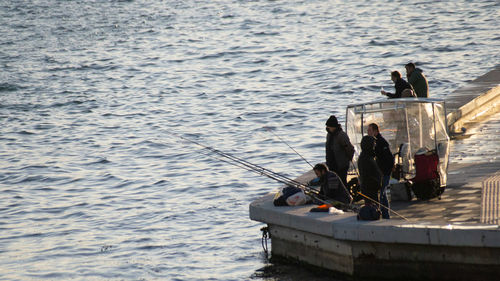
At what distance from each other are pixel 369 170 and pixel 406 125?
2253mm

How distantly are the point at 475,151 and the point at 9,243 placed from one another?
9.02 metres

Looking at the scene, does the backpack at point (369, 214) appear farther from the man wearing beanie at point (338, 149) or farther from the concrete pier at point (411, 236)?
the man wearing beanie at point (338, 149)

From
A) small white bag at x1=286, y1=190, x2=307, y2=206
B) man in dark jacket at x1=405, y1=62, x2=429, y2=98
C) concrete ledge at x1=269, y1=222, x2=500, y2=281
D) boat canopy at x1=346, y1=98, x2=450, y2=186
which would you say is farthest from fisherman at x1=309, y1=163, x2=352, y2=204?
man in dark jacket at x1=405, y1=62, x2=429, y2=98

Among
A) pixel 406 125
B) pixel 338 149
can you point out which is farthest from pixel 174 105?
pixel 338 149

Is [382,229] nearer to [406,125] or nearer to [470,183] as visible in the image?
[406,125]

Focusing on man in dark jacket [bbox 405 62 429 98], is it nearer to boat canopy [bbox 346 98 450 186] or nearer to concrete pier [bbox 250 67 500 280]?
concrete pier [bbox 250 67 500 280]

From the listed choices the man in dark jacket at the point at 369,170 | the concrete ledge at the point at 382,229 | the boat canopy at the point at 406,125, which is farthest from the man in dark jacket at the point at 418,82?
the concrete ledge at the point at 382,229

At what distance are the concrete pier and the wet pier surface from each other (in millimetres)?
14

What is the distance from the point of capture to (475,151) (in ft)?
55.4

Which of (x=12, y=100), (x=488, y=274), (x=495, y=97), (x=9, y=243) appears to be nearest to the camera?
(x=488, y=274)

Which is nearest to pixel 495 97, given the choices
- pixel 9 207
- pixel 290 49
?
pixel 9 207

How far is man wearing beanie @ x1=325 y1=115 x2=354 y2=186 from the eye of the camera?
505 inches

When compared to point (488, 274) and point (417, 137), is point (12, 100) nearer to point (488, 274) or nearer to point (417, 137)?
point (417, 137)

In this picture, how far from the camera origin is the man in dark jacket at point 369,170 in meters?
11.8
